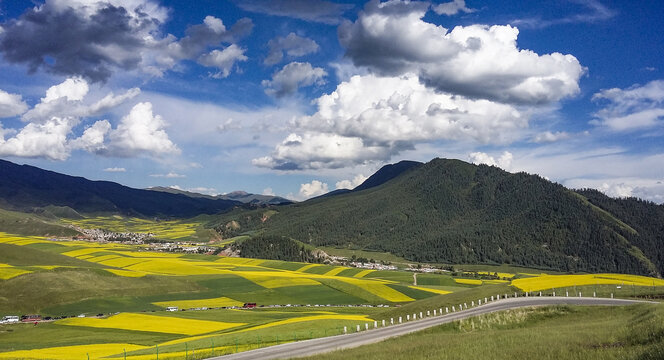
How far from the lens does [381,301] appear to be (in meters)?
120

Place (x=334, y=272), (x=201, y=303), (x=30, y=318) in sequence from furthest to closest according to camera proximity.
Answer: (x=334, y=272), (x=201, y=303), (x=30, y=318)

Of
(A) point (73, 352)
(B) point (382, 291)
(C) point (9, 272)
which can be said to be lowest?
(B) point (382, 291)

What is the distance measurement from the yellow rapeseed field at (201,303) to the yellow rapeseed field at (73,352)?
153 feet

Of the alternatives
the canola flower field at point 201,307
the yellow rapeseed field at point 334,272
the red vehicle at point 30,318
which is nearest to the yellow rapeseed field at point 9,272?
the canola flower field at point 201,307

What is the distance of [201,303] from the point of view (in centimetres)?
10975

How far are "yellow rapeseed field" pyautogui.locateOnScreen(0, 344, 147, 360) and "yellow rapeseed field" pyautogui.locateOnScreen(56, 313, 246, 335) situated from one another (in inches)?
526

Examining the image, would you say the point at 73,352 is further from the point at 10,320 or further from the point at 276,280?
the point at 276,280

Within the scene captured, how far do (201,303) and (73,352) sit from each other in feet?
185

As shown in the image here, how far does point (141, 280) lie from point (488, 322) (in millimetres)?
105573

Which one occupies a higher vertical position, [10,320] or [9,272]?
[9,272]

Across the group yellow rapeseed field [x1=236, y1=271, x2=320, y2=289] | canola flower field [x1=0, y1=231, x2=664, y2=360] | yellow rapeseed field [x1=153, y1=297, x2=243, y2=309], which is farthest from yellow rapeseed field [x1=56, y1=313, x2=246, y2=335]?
yellow rapeseed field [x1=236, y1=271, x2=320, y2=289]

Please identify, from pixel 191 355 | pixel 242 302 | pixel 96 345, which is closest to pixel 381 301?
pixel 242 302

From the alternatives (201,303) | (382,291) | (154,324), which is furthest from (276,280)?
(154,324)

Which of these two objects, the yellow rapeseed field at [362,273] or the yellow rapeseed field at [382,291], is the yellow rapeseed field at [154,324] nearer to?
the yellow rapeseed field at [382,291]
